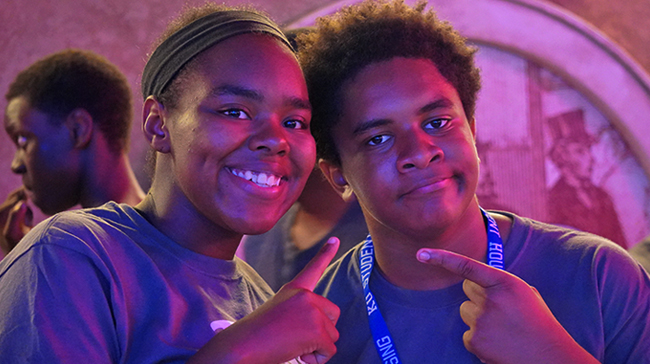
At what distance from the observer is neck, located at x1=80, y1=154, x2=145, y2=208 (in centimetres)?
263

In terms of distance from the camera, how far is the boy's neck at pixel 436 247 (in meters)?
1.72

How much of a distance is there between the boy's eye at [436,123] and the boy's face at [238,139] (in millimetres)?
348

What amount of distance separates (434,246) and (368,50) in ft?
1.97

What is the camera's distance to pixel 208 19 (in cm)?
163

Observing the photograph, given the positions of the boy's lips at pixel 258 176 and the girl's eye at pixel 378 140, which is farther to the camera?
the girl's eye at pixel 378 140

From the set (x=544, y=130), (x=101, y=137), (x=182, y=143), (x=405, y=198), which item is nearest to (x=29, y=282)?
(x=182, y=143)

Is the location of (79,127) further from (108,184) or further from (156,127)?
(156,127)

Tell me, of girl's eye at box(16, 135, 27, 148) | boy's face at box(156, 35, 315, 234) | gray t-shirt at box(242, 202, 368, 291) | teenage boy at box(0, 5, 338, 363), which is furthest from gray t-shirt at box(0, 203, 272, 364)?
girl's eye at box(16, 135, 27, 148)

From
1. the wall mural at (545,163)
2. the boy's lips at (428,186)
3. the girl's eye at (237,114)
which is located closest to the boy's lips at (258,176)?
the girl's eye at (237,114)

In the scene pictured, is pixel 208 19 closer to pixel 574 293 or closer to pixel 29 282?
pixel 29 282

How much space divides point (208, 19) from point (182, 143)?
359 mm

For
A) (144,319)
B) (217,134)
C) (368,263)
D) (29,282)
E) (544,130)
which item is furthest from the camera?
(544,130)

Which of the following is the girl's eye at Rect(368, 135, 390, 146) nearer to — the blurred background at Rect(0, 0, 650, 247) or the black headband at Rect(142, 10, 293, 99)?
the black headband at Rect(142, 10, 293, 99)

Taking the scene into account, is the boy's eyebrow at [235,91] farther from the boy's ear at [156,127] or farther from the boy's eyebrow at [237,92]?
→ the boy's ear at [156,127]
